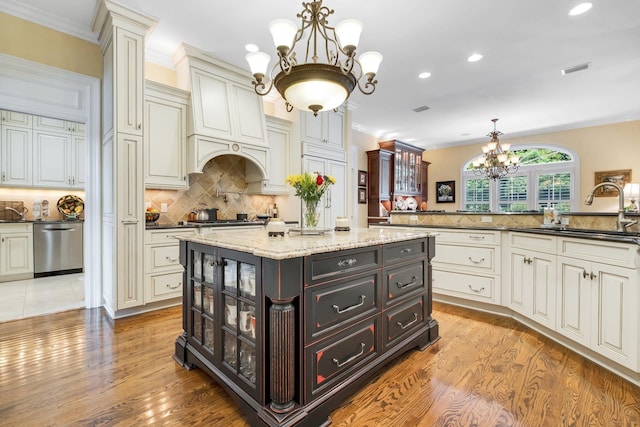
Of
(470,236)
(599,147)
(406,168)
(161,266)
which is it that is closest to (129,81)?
(161,266)

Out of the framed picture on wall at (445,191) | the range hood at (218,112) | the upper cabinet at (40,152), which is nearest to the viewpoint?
the range hood at (218,112)

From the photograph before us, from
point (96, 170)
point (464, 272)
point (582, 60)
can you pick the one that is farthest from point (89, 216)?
point (582, 60)

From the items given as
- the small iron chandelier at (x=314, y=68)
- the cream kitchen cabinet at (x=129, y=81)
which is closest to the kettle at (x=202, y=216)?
the cream kitchen cabinet at (x=129, y=81)

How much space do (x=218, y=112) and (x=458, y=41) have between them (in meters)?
2.99

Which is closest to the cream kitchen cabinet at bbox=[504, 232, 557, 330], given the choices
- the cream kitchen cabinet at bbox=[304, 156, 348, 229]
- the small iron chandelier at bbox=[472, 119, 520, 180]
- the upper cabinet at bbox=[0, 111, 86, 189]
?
the cream kitchen cabinet at bbox=[304, 156, 348, 229]

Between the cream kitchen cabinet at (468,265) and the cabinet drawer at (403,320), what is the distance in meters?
1.16

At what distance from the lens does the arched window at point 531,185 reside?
6.94m

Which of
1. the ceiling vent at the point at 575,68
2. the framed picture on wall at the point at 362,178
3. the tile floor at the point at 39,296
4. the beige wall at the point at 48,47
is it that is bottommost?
the tile floor at the point at 39,296

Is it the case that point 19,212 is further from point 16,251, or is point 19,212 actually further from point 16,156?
point 16,156

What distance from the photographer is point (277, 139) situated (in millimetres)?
4586

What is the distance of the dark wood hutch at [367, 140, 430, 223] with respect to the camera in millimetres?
6887

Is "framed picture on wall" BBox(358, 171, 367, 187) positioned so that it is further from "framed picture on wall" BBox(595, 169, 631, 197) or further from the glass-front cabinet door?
the glass-front cabinet door

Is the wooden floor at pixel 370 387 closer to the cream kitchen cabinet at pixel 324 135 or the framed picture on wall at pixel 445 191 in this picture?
the cream kitchen cabinet at pixel 324 135

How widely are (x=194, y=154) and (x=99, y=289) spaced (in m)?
1.83
